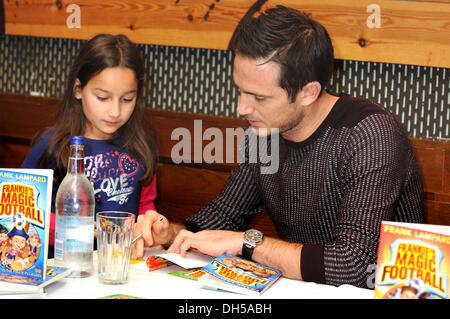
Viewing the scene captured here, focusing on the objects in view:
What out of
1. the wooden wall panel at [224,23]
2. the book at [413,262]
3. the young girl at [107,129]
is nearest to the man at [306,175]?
the book at [413,262]

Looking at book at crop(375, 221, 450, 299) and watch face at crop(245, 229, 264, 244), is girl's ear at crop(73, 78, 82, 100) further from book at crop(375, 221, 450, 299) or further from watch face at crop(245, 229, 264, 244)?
book at crop(375, 221, 450, 299)

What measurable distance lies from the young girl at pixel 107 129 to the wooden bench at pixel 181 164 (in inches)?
10.6

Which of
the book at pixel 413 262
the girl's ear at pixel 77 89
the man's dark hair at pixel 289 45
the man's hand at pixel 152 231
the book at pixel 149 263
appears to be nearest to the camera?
the book at pixel 413 262

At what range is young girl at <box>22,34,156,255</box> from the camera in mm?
2045

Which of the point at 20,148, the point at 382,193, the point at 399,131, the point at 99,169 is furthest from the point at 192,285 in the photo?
the point at 20,148

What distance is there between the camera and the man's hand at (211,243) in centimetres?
144

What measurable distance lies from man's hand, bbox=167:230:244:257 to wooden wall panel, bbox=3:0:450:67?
105 centimetres

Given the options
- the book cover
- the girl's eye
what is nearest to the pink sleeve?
the girl's eye

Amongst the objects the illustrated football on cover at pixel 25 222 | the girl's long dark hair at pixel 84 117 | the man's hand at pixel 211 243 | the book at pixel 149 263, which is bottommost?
the book at pixel 149 263

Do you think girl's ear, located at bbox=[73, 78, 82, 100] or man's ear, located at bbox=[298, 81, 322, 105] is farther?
girl's ear, located at bbox=[73, 78, 82, 100]

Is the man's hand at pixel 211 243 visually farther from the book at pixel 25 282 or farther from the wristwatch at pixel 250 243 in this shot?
the book at pixel 25 282

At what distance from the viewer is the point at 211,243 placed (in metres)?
1.45

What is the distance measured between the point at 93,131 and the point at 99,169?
15 centimetres

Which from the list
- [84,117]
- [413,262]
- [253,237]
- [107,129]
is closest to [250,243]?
[253,237]
